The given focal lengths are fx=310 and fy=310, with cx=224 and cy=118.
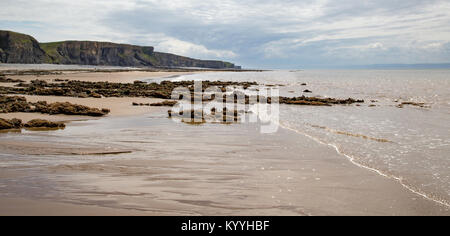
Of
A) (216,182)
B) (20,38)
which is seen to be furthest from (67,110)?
(20,38)

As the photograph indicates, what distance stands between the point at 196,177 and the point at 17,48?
165706 millimetres

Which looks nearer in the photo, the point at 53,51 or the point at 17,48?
the point at 17,48

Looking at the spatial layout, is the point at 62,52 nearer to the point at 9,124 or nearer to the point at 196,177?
the point at 9,124

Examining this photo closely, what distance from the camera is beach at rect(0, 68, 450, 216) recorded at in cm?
421

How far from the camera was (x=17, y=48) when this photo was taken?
139 meters

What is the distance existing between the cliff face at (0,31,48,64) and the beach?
160 metres

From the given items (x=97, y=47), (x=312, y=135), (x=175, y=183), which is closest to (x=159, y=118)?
(x=312, y=135)

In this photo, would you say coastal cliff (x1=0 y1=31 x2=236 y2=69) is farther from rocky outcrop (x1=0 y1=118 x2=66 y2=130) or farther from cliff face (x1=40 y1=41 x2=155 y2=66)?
rocky outcrop (x1=0 y1=118 x2=66 y2=130)

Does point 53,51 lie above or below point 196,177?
above

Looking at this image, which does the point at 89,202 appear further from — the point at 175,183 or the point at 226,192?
the point at 226,192

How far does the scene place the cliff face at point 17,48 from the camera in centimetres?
13850

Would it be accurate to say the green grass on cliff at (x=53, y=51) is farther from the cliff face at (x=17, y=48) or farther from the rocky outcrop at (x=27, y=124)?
the rocky outcrop at (x=27, y=124)

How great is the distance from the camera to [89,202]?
4207mm

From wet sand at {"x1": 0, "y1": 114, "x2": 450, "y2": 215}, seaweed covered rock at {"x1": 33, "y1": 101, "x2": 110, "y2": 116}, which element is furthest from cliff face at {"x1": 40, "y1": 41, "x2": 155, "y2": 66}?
wet sand at {"x1": 0, "y1": 114, "x2": 450, "y2": 215}
